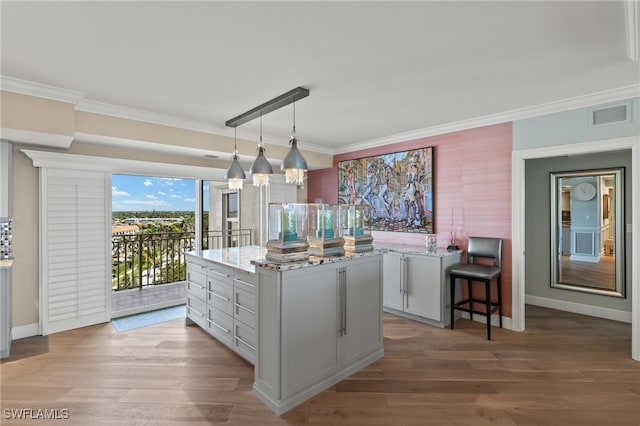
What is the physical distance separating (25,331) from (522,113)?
616 centimetres

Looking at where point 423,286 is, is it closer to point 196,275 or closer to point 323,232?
point 323,232

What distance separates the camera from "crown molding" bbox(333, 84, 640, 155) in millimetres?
2990

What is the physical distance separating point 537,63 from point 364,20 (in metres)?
1.56

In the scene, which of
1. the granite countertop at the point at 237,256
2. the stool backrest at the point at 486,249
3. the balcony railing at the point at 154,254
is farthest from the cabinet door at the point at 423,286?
the balcony railing at the point at 154,254

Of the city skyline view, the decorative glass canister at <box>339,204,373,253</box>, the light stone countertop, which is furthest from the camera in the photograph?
the city skyline view

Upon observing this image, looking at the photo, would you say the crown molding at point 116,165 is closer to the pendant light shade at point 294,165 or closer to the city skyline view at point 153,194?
the city skyline view at point 153,194

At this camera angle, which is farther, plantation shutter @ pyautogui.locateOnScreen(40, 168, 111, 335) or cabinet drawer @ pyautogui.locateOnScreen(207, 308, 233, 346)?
plantation shutter @ pyautogui.locateOnScreen(40, 168, 111, 335)

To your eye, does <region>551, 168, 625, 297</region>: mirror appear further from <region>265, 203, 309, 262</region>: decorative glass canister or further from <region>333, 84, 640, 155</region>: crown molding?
<region>265, 203, 309, 262</region>: decorative glass canister

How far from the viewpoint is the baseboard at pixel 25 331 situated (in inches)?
134

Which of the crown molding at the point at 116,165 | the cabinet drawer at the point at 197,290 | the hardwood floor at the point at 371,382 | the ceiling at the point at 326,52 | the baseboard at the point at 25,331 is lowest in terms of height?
A: the hardwood floor at the point at 371,382

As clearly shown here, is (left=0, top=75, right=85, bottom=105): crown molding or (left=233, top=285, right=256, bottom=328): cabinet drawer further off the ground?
(left=0, top=75, right=85, bottom=105): crown molding

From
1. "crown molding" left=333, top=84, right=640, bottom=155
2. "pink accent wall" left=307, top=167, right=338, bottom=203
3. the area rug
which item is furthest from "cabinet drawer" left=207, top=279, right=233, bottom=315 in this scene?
"crown molding" left=333, top=84, right=640, bottom=155

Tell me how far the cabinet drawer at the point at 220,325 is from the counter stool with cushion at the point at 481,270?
256 centimetres

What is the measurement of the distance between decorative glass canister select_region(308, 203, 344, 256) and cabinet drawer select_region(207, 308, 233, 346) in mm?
1189
